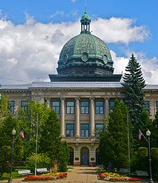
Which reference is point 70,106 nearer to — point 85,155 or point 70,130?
point 70,130

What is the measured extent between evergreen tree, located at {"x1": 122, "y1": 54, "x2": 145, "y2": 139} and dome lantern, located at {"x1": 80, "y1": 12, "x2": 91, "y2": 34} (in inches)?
875

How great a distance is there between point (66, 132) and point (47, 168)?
23559 millimetres

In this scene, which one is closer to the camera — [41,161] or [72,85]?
[41,161]

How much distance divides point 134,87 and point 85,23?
28246 millimetres

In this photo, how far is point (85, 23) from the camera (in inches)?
3285

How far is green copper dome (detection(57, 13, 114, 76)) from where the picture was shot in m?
75.6

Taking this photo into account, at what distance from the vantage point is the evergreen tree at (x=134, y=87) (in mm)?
61531

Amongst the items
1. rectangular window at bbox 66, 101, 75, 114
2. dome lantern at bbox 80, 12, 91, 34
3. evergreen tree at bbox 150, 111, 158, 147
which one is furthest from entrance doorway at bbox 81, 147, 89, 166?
dome lantern at bbox 80, 12, 91, 34

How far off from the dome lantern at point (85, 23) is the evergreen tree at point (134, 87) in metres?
22.2

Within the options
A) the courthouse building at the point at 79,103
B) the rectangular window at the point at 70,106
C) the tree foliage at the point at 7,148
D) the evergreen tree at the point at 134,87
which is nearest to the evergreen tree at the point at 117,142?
the tree foliage at the point at 7,148

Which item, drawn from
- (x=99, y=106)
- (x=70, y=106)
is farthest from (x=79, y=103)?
(x=99, y=106)

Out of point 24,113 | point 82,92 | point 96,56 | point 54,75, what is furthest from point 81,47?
point 24,113

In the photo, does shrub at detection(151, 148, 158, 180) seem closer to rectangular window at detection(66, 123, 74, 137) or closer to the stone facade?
the stone facade

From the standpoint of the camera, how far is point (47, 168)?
4206cm
